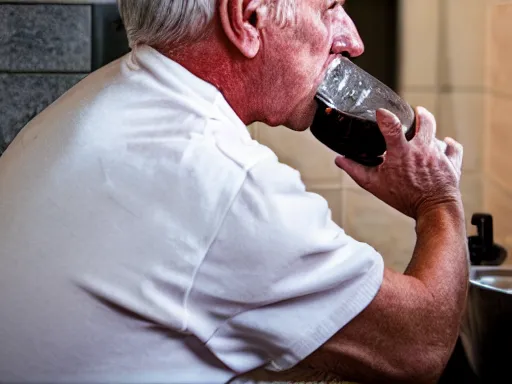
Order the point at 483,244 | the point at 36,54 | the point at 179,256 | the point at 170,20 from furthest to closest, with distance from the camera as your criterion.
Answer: the point at 36,54 → the point at 483,244 → the point at 170,20 → the point at 179,256

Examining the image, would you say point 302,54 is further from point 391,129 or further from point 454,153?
point 454,153

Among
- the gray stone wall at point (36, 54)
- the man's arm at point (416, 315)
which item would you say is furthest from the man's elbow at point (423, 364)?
the gray stone wall at point (36, 54)

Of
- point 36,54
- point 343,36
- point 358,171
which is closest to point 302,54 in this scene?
point 343,36

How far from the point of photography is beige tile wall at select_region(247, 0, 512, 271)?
1.66 meters

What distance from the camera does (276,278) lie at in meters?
0.78

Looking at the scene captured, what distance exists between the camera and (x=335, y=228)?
0.83m

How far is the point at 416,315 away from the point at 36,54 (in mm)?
1008

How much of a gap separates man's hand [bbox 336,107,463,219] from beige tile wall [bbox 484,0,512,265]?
0.60m

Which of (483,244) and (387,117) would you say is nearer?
Result: (387,117)

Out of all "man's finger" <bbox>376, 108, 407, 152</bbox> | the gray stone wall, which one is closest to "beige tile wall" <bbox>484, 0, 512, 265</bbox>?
→ "man's finger" <bbox>376, 108, 407, 152</bbox>

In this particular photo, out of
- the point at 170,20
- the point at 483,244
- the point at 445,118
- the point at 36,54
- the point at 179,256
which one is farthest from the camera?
the point at 445,118

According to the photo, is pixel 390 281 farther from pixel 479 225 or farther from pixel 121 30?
pixel 121 30

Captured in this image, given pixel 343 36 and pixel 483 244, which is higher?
pixel 343 36

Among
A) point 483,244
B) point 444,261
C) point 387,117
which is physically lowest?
point 483,244
